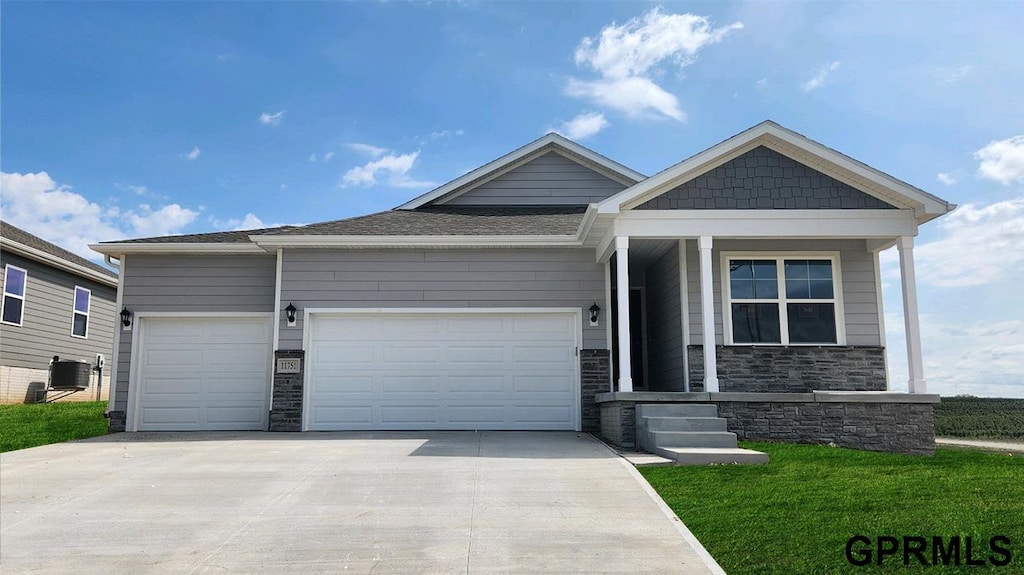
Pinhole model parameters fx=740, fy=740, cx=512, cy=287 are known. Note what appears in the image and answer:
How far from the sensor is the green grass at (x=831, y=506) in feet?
15.5

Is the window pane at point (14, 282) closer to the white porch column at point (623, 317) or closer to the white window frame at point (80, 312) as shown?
the white window frame at point (80, 312)

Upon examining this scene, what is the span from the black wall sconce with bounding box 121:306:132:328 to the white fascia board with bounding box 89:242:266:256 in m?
0.96

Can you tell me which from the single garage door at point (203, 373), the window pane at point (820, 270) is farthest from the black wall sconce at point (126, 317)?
the window pane at point (820, 270)

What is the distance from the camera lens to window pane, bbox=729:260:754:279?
37.1ft

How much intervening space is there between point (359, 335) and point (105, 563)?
23.8ft

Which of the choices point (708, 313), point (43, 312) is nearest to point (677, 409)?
point (708, 313)

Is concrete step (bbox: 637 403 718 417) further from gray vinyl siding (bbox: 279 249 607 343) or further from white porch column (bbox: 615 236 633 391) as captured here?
gray vinyl siding (bbox: 279 249 607 343)

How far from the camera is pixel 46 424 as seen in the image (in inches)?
470

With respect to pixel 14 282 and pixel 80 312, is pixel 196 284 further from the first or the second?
pixel 80 312

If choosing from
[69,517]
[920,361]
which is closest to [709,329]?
[920,361]

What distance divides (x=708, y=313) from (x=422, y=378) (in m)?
4.60

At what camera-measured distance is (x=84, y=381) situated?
17.3 m

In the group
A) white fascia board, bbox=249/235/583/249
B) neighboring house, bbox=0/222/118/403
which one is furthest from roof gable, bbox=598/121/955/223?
neighboring house, bbox=0/222/118/403

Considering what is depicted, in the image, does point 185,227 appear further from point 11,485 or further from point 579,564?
point 579,564
